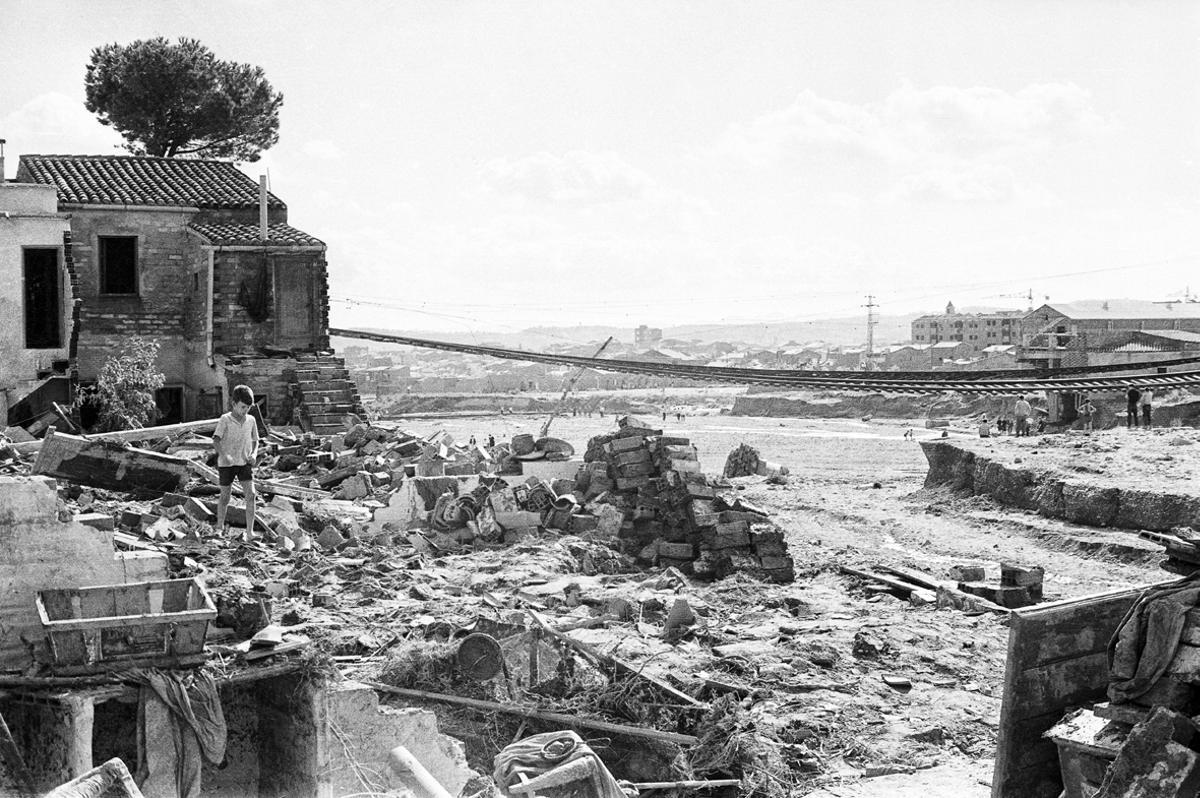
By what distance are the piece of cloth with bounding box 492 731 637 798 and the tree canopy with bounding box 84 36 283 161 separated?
33271mm

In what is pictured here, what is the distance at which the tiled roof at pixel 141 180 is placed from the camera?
85.8 ft

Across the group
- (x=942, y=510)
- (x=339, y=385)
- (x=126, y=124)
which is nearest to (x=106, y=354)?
(x=339, y=385)

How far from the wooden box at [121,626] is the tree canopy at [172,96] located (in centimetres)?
3113

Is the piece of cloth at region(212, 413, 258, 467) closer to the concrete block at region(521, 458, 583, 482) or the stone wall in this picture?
the concrete block at region(521, 458, 583, 482)

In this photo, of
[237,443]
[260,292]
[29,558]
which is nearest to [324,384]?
[260,292]

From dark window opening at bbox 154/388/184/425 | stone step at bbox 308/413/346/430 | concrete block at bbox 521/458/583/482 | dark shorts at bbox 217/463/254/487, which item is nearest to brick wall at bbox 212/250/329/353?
dark window opening at bbox 154/388/184/425

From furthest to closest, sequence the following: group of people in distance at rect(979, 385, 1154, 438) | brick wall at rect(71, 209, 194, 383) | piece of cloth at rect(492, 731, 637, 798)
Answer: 1. group of people in distance at rect(979, 385, 1154, 438)
2. brick wall at rect(71, 209, 194, 383)
3. piece of cloth at rect(492, 731, 637, 798)

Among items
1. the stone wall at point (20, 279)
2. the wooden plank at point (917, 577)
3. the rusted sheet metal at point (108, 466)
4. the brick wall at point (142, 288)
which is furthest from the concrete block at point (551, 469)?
the brick wall at point (142, 288)

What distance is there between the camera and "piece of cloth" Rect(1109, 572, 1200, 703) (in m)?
6.75

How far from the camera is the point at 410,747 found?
9.20 meters

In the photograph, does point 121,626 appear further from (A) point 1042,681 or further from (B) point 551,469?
(B) point 551,469

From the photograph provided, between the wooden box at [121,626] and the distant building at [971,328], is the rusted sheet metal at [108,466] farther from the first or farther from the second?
the distant building at [971,328]

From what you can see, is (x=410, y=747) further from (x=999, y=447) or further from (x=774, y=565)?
(x=999, y=447)

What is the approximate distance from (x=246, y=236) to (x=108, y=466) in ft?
36.1
